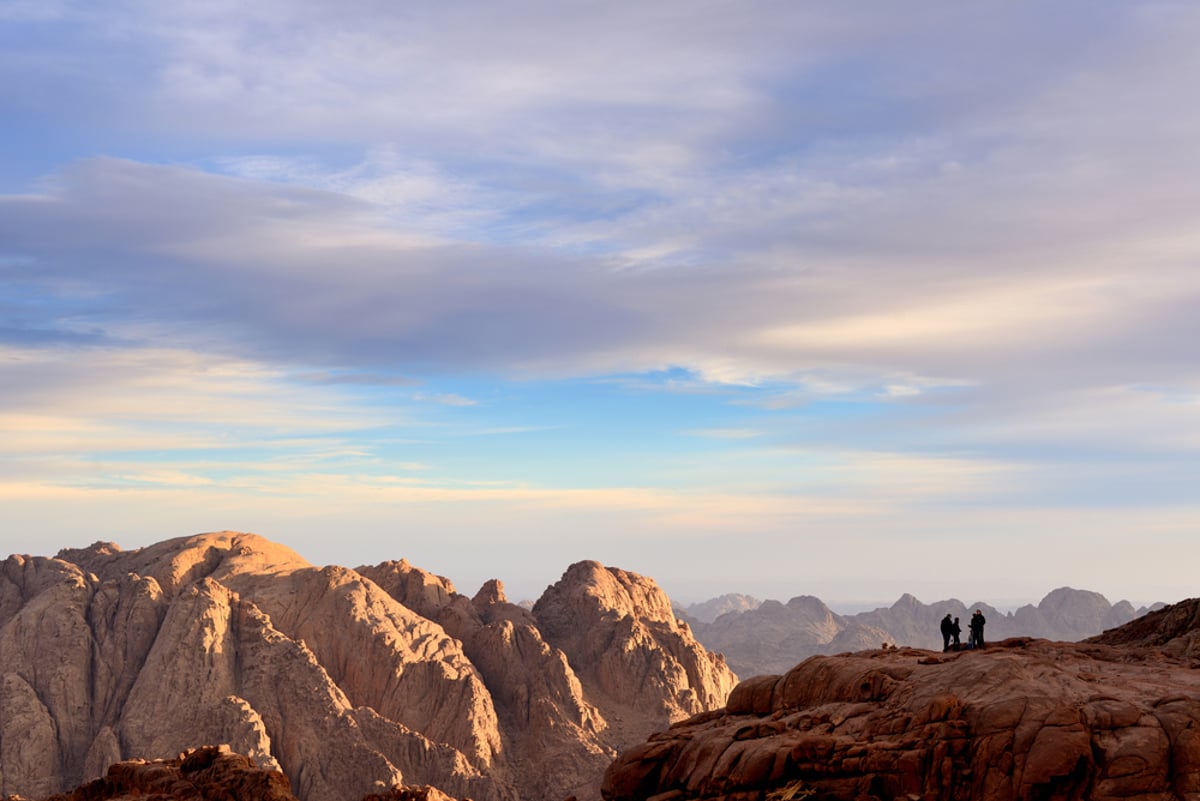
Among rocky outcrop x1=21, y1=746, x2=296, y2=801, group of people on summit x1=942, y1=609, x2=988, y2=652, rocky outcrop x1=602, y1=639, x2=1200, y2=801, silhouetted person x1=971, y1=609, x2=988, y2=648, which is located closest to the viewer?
rocky outcrop x1=602, y1=639, x2=1200, y2=801

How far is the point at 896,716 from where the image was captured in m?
50.1

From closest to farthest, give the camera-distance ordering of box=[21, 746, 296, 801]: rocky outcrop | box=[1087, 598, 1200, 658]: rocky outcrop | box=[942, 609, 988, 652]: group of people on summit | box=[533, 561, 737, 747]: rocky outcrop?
box=[1087, 598, 1200, 658]: rocky outcrop
box=[942, 609, 988, 652]: group of people on summit
box=[21, 746, 296, 801]: rocky outcrop
box=[533, 561, 737, 747]: rocky outcrop

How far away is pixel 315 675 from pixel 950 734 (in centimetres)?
10042

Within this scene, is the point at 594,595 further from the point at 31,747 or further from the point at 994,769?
the point at 994,769

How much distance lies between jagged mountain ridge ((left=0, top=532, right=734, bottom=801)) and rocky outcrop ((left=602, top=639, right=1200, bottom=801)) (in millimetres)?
77934

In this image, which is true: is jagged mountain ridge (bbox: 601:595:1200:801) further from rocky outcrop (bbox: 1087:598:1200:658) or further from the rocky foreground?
rocky outcrop (bbox: 1087:598:1200:658)

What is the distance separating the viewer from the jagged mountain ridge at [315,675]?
12950 cm

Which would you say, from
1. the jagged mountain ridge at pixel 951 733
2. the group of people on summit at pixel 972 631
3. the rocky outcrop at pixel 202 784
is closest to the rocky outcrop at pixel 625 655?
the rocky outcrop at pixel 202 784

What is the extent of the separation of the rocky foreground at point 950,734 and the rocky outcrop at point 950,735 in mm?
48

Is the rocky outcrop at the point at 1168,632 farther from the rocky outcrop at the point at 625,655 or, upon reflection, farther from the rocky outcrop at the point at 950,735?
the rocky outcrop at the point at 625,655

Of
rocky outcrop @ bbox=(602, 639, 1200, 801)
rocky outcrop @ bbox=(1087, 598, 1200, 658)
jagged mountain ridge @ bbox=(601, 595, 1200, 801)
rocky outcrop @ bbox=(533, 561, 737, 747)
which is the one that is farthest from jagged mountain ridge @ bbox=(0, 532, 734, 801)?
rocky outcrop @ bbox=(602, 639, 1200, 801)

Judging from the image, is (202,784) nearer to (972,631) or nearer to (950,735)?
(950,735)

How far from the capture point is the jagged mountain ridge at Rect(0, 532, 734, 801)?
130 meters

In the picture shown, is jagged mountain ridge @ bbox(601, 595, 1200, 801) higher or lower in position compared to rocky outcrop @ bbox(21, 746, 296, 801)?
higher
